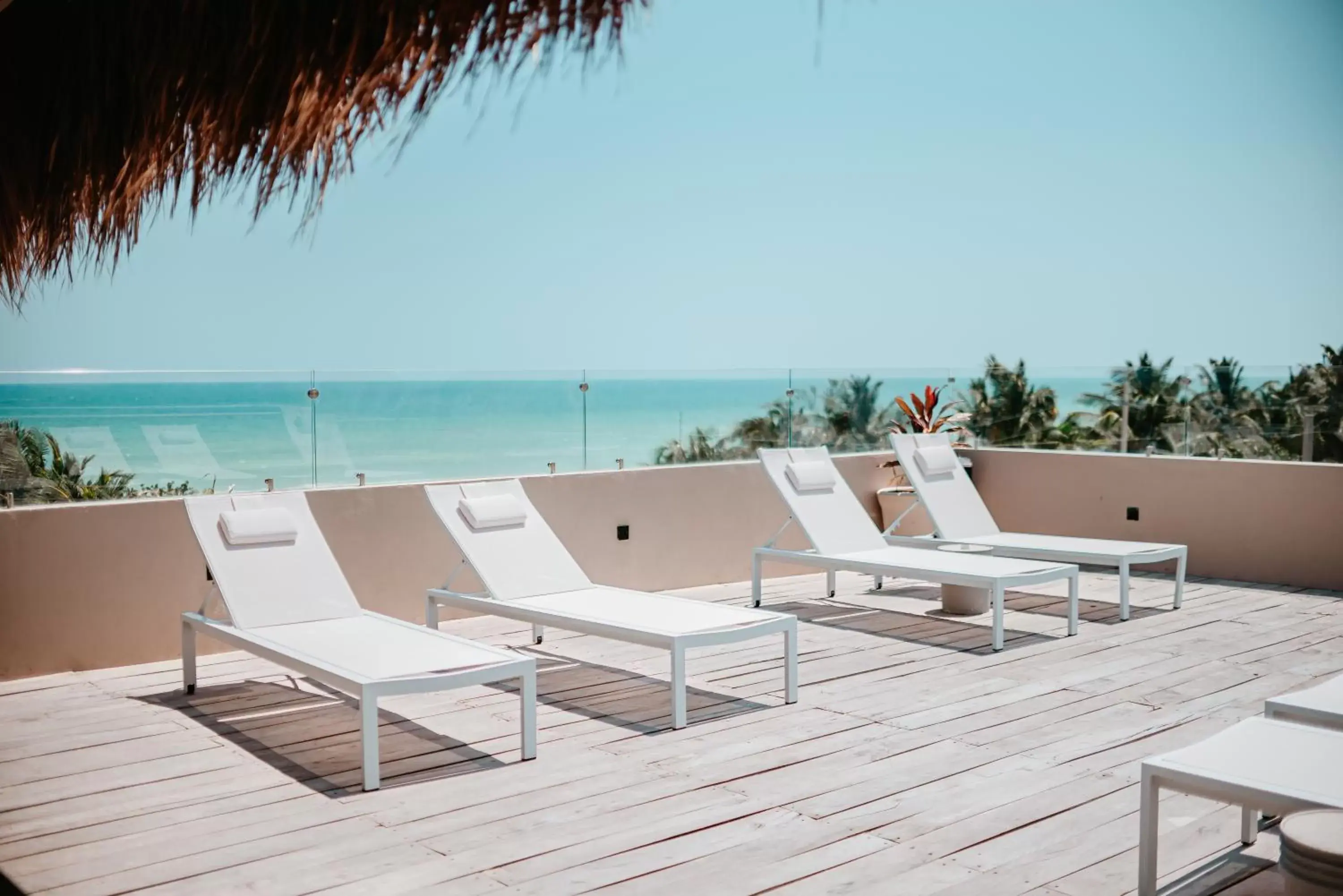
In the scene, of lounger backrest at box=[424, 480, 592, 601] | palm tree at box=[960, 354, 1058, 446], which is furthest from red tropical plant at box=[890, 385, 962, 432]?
lounger backrest at box=[424, 480, 592, 601]

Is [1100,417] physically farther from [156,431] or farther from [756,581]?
[156,431]

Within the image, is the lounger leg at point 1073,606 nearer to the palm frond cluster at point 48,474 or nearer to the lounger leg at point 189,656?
the lounger leg at point 189,656

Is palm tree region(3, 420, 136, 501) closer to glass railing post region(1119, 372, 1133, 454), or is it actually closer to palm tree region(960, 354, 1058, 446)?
palm tree region(960, 354, 1058, 446)

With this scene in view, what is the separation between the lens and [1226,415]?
8.13 m

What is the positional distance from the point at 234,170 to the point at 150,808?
1956 millimetres

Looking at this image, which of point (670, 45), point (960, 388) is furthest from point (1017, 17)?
point (960, 388)

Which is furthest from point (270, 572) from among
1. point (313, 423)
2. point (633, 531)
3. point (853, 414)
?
point (853, 414)

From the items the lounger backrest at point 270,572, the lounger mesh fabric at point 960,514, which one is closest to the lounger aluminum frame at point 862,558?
the lounger mesh fabric at point 960,514

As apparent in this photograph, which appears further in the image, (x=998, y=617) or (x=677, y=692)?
(x=998, y=617)

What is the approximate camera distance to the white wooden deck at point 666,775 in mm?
3273

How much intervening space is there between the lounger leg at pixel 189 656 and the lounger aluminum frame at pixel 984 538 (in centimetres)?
380

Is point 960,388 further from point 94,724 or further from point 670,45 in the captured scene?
point 670,45

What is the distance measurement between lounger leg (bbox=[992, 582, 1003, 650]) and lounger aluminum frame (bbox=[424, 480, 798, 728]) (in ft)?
3.49

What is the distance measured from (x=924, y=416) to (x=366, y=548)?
460 cm
